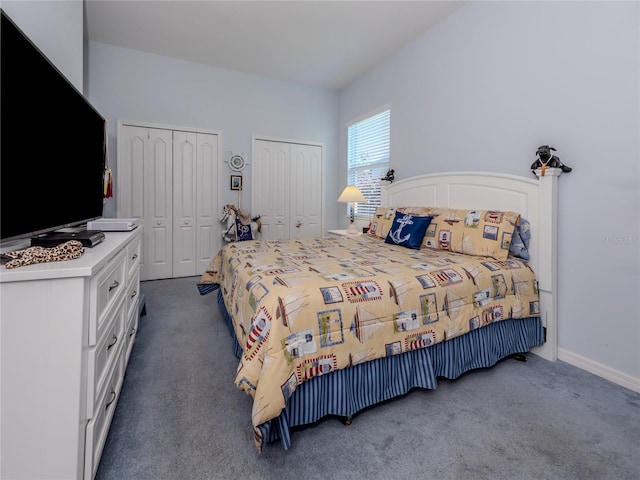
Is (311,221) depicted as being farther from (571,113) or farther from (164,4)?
(571,113)

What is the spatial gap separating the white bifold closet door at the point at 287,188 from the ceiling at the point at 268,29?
116cm

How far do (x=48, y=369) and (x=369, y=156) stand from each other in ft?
13.5

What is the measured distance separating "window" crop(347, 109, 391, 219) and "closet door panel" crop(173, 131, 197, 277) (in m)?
2.28

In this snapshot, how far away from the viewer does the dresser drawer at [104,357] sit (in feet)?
3.51

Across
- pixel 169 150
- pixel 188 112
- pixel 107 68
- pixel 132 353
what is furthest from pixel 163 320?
pixel 107 68

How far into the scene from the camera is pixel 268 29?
133 inches

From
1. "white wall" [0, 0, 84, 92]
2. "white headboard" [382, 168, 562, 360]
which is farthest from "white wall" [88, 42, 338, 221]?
"white headboard" [382, 168, 562, 360]

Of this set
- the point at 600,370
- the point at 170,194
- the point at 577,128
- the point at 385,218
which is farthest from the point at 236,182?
the point at 600,370

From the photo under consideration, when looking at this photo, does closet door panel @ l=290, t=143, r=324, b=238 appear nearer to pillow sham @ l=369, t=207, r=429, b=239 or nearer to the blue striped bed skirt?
pillow sham @ l=369, t=207, r=429, b=239

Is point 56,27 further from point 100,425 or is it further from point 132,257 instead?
point 100,425

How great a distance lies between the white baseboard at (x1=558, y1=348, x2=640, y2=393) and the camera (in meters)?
1.86

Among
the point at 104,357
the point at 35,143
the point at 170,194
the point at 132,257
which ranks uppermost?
the point at 170,194

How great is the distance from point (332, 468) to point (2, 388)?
1.13 m

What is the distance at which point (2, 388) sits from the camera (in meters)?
0.91
